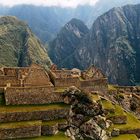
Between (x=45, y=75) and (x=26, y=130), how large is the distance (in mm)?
9814

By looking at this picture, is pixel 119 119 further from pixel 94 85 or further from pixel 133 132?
pixel 94 85

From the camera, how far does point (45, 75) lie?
1807 inches

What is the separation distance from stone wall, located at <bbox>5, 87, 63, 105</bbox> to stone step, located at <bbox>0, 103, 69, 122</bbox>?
31.2 inches

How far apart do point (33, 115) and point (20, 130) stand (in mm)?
2765

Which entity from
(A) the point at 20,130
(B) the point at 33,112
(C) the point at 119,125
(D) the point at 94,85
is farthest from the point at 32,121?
(D) the point at 94,85

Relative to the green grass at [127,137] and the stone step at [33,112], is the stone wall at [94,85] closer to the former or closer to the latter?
the stone step at [33,112]

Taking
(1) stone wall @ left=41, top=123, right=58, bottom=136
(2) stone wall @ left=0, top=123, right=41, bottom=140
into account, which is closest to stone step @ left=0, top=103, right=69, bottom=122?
(1) stone wall @ left=41, top=123, right=58, bottom=136

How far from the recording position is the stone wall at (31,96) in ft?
134

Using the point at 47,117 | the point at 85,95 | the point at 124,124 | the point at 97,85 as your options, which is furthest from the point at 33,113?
the point at 97,85

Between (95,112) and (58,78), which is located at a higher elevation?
(58,78)

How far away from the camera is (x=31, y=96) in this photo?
41812 millimetres

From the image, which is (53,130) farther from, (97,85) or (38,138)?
(97,85)

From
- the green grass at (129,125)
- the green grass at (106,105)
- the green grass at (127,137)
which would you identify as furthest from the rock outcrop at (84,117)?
the green grass at (106,105)

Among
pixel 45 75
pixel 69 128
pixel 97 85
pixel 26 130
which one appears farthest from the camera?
pixel 97 85
